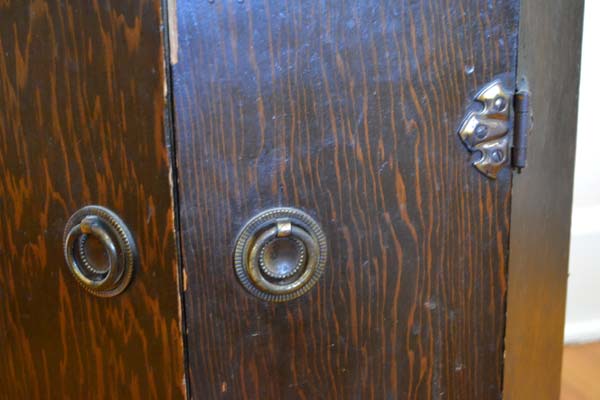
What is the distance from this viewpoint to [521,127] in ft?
2.55

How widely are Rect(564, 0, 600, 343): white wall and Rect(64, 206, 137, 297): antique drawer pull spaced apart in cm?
129

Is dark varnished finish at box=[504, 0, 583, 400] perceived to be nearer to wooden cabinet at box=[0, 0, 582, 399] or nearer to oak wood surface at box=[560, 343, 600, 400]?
wooden cabinet at box=[0, 0, 582, 399]

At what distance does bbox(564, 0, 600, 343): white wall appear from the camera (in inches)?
63.9

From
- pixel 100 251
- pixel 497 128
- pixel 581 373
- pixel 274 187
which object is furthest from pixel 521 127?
pixel 581 373

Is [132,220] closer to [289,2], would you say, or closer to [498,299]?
[289,2]

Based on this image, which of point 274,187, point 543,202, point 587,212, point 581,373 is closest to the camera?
point 274,187

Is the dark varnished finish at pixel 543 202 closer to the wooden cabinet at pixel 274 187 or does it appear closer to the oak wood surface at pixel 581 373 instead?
the wooden cabinet at pixel 274 187

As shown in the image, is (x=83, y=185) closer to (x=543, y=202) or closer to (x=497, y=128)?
(x=497, y=128)

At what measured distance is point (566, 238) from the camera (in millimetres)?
999

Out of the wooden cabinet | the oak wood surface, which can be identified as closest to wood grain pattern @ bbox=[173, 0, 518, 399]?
the wooden cabinet

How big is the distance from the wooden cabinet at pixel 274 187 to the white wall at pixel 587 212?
2.79 feet

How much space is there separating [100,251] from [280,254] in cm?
22

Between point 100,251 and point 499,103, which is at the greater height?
point 499,103

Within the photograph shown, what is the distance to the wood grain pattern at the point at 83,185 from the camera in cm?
72
